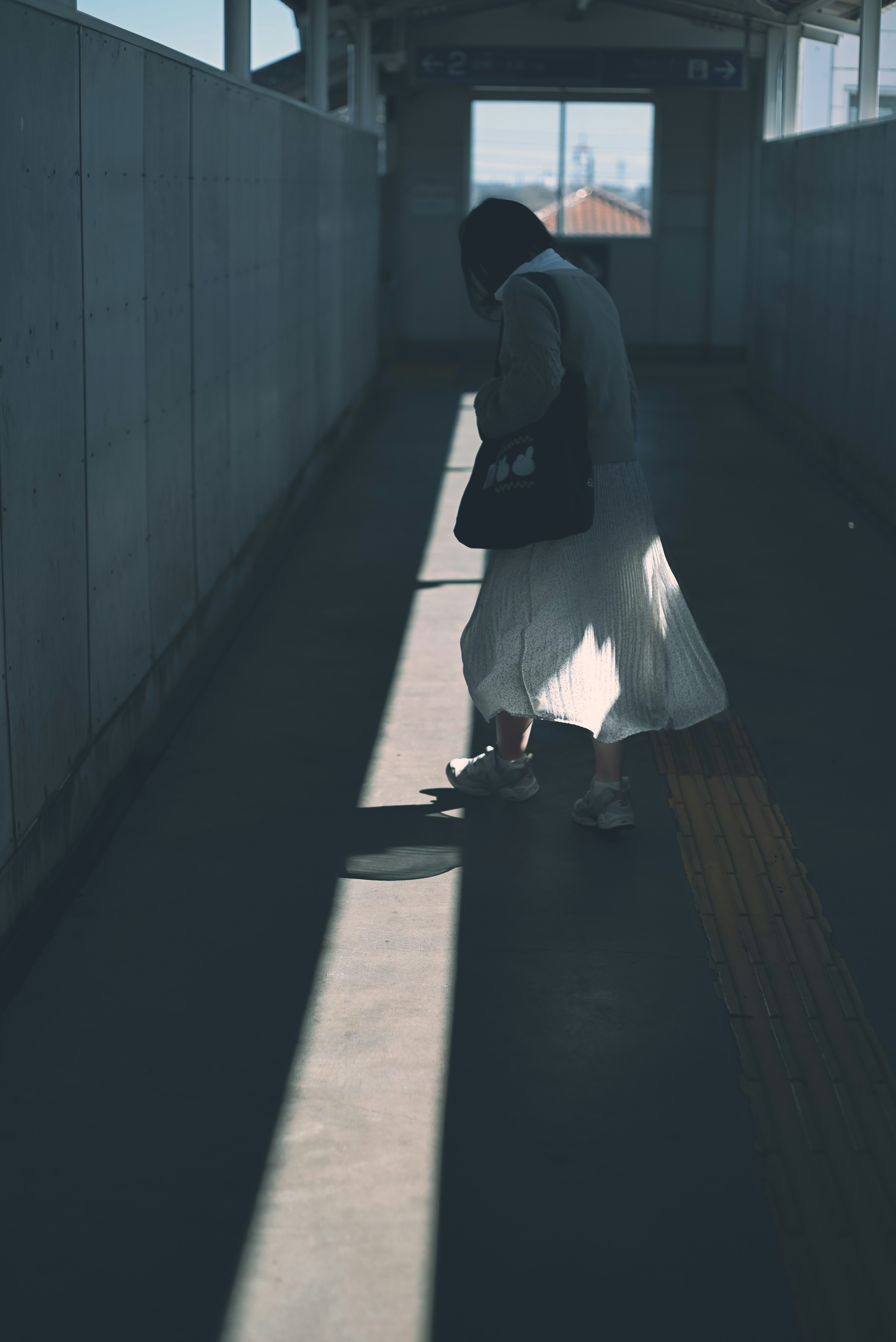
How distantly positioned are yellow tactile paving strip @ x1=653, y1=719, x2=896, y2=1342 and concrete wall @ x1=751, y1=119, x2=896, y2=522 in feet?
15.3

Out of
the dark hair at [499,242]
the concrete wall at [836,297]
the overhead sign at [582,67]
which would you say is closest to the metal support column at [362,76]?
the overhead sign at [582,67]

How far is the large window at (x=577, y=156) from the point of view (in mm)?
16516

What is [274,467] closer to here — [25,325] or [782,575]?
[782,575]

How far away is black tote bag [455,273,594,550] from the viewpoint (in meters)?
3.56

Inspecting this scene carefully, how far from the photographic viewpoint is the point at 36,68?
3203mm

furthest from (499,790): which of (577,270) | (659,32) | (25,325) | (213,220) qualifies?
(659,32)

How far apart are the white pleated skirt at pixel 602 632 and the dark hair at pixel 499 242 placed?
54 centimetres

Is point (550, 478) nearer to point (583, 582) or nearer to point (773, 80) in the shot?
point (583, 582)

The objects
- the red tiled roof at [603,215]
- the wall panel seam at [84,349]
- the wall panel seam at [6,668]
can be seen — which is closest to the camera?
the wall panel seam at [6,668]

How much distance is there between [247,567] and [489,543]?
305 cm

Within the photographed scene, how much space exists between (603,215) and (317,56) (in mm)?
8293

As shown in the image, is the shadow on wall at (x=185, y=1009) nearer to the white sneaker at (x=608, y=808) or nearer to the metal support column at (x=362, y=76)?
the white sneaker at (x=608, y=808)

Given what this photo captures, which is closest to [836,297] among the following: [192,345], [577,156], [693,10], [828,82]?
[828,82]

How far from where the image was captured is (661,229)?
1683cm
